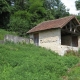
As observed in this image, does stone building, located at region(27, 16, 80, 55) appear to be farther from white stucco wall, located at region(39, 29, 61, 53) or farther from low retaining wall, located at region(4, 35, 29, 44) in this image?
low retaining wall, located at region(4, 35, 29, 44)

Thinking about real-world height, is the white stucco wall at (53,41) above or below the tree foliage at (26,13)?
below

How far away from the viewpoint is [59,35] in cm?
2145

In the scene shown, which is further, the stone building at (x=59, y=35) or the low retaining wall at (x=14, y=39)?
the stone building at (x=59, y=35)

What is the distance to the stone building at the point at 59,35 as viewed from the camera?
→ 2127 cm

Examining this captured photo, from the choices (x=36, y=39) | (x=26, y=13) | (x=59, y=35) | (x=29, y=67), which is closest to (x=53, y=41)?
(x=59, y=35)

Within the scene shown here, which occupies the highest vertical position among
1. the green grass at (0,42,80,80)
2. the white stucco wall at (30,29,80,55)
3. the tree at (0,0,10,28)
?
the tree at (0,0,10,28)

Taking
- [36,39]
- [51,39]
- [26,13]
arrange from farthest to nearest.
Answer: [26,13] < [36,39] < [51,39]

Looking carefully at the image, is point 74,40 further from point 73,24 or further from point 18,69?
point 18,69

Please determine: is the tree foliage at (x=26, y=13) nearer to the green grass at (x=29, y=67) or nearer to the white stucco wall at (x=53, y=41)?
the white stucco wall at (x=53, y=41)

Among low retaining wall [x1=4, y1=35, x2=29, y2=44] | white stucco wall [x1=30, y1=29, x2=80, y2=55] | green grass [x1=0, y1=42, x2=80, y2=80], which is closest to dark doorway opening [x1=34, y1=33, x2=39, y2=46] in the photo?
white stucco wall [x1=30, y1=29, x2=80, y2=55]

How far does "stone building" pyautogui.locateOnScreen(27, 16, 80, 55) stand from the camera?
21.3 metres

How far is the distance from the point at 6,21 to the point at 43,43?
14.4 m

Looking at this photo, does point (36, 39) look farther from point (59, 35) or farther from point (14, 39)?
point (14, 39)

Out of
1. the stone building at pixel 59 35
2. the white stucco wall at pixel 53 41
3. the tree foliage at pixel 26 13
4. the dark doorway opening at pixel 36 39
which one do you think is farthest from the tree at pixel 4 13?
the white stucco wall at pixel 53 41
